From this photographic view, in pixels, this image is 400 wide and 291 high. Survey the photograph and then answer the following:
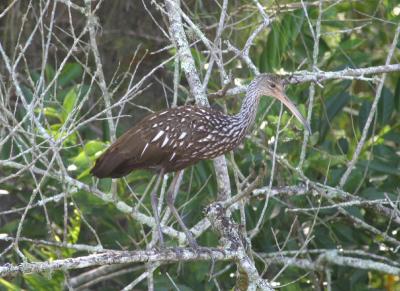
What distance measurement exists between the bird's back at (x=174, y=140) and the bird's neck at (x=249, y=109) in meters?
0.13

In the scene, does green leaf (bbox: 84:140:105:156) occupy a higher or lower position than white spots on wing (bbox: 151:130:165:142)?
lower

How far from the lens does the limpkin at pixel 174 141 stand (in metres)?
5.35

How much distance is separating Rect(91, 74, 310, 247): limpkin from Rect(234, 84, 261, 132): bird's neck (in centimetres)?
3

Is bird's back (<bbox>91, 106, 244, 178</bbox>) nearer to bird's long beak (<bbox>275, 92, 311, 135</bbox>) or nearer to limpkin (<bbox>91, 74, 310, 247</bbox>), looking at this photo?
limpkin (<bbox>91, 74, 310, 247</bbox>)

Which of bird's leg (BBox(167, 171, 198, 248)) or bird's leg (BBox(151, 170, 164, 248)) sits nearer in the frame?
bird's leg (BBox(151, 170, 164, 248))

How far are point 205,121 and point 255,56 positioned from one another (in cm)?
A: 203

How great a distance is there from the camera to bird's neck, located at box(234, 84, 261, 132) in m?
5.64

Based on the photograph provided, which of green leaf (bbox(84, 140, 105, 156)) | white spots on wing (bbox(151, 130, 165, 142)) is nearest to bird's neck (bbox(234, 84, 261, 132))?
white spots on wing (bbox(151, 130, 165, 142))

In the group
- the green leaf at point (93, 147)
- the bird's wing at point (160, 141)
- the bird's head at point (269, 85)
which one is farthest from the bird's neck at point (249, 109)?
the green leaf at point (93, 147)

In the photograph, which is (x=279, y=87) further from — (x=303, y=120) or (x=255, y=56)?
(x=255, y=56)

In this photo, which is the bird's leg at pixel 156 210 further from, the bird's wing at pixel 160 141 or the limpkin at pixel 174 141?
the bird's wing at pixel 160 141

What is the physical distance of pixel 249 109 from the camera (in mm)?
5680

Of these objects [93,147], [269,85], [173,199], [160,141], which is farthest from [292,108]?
[93,147]

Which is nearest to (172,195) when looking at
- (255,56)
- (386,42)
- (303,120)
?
(303,120)
